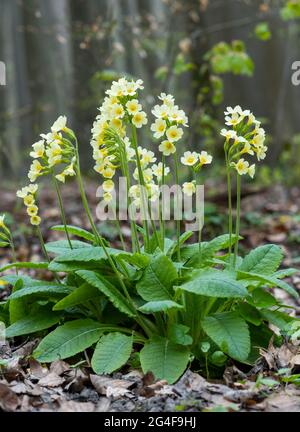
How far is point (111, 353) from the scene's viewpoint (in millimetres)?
2406

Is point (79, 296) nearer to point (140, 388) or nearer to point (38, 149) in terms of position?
point (140, 388)

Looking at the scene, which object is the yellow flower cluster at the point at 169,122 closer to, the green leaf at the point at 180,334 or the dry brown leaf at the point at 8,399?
the green leaf at the point at 180,334

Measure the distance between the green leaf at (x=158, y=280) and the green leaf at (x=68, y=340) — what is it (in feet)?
0.97

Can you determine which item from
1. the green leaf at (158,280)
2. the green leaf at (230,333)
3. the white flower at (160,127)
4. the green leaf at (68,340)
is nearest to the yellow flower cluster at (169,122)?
the white flower at (160,127)

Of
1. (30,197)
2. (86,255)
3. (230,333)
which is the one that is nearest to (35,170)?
(30,197)

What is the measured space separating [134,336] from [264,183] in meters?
5.98

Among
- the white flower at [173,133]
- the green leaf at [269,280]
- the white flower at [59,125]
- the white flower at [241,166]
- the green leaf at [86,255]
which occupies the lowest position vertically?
the green leaf at [269,280]

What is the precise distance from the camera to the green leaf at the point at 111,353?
91.9 inches

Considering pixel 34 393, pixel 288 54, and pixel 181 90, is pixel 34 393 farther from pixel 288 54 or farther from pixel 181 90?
pixel 288 54

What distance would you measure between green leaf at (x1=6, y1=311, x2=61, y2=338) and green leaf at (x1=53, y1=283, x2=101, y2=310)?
15cm

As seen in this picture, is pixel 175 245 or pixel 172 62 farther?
pixel 172 62

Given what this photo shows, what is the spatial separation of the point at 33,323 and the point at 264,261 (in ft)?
3.83

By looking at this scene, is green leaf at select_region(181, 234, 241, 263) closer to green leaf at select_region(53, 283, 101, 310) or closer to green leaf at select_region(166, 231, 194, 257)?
green leaf at select_region(166, 231, 194, 257)

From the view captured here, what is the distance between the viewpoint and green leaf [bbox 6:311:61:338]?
102 inches
